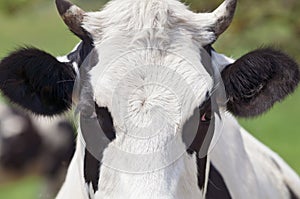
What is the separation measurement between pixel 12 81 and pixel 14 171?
28.0 ft

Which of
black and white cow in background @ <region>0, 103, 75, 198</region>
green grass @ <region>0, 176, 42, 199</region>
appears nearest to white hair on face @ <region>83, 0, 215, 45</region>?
black and white cow in background @ <region>0, 103, 75, 198</region>

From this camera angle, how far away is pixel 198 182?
4.52 meters

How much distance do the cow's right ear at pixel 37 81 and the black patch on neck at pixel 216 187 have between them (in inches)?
33.2

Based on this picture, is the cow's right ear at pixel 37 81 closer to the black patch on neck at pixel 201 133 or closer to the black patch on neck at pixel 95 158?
the black patch on neck at pixel 95 158

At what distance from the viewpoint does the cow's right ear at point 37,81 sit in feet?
14.9

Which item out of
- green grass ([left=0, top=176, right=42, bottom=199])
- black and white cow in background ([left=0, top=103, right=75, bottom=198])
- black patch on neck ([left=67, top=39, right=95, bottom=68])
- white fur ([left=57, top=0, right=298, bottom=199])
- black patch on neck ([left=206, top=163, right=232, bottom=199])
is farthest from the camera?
green grass ([left=0, top=176, right=42, bottom=199])

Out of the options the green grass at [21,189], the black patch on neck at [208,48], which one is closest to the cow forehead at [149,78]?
the black patch on neck at [208,48]

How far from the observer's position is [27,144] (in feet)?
41.8

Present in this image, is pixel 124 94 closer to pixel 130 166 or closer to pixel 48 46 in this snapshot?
A: pixel 130 166

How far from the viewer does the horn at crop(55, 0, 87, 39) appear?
14.9ft

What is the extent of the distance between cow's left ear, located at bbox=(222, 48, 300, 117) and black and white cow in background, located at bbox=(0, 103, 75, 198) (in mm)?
7627

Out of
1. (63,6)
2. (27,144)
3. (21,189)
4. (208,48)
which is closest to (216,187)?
(208,48)

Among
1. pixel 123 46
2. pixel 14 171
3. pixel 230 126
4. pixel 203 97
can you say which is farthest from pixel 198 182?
pixel 14 171

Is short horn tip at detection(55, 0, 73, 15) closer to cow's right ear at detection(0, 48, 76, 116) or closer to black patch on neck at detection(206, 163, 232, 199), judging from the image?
cow's right ear at detection(0, 48, 76, 116)
